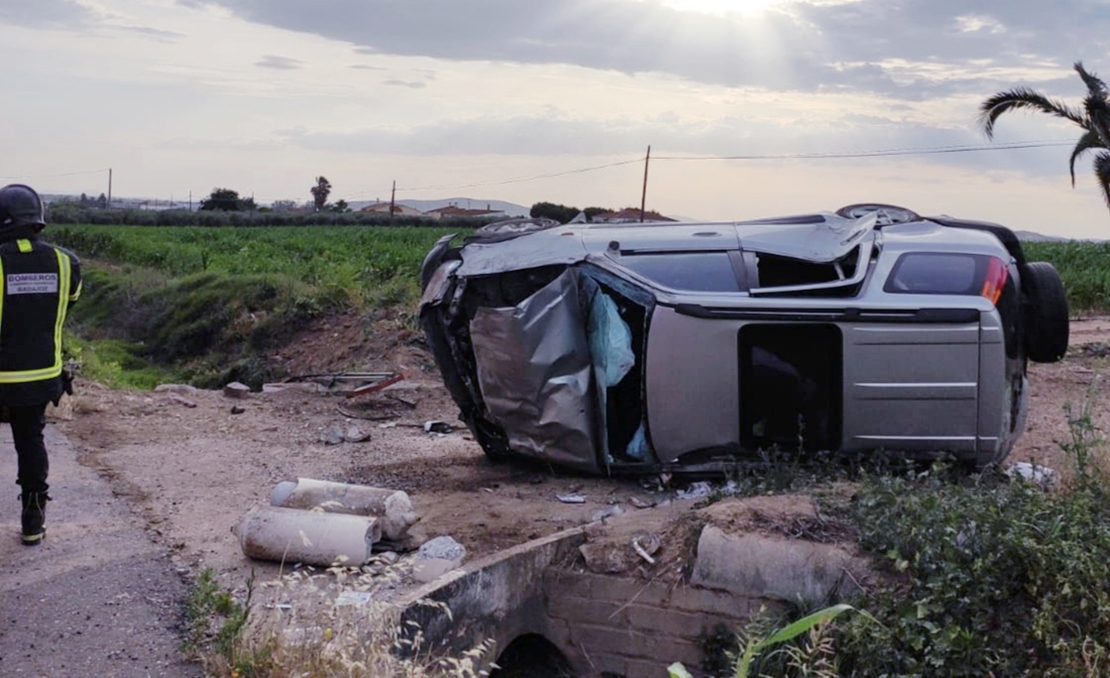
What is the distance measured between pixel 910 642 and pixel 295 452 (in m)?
5.79

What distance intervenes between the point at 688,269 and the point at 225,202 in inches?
2803

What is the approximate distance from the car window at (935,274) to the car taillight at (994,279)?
1.9 inches

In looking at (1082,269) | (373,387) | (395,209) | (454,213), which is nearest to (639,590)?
(373,387)

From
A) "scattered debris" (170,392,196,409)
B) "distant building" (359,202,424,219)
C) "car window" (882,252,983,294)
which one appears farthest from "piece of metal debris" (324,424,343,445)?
"distant building" (359,202,424,219)

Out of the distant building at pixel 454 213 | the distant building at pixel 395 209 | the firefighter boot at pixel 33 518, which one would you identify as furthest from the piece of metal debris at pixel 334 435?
the distant building at pixel 395 209

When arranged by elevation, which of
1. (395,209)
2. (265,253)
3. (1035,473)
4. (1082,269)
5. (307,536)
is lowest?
(307,536)

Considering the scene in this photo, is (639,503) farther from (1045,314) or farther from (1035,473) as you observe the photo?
(1045,314)

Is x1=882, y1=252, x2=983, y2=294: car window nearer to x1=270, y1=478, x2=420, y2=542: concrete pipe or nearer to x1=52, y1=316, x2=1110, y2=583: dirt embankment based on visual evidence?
x1=52, y1=316, x2=1110, y2=583: dirt embankment

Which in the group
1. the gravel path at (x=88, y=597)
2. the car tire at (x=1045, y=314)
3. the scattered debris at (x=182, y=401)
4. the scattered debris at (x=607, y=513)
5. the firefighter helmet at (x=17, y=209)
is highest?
the firefighter helmet at (x=17, y=209)

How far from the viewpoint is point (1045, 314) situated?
723 centimetres

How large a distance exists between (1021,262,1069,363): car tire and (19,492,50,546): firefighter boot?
6032 millimetres

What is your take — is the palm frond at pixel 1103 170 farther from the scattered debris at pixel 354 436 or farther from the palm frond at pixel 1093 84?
the scattered debris at pixel 354 436

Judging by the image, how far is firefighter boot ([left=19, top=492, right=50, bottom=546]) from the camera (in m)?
6.30

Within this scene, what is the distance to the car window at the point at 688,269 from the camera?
7426mm
